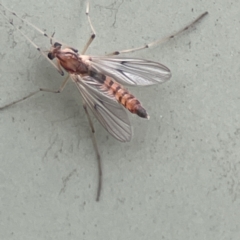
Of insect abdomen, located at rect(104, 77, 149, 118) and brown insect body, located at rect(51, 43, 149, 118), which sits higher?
brown insect body, located at rect(51, 43, 149, 118)

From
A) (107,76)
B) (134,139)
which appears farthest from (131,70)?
(134,139)

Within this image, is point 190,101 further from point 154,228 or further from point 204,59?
point 154,228

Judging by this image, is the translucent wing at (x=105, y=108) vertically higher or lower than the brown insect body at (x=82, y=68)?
lower

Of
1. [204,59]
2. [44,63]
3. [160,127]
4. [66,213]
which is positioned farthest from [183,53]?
[66,213]

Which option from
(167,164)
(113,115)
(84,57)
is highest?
(84,57)

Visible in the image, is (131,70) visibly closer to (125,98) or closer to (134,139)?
(125,98)
